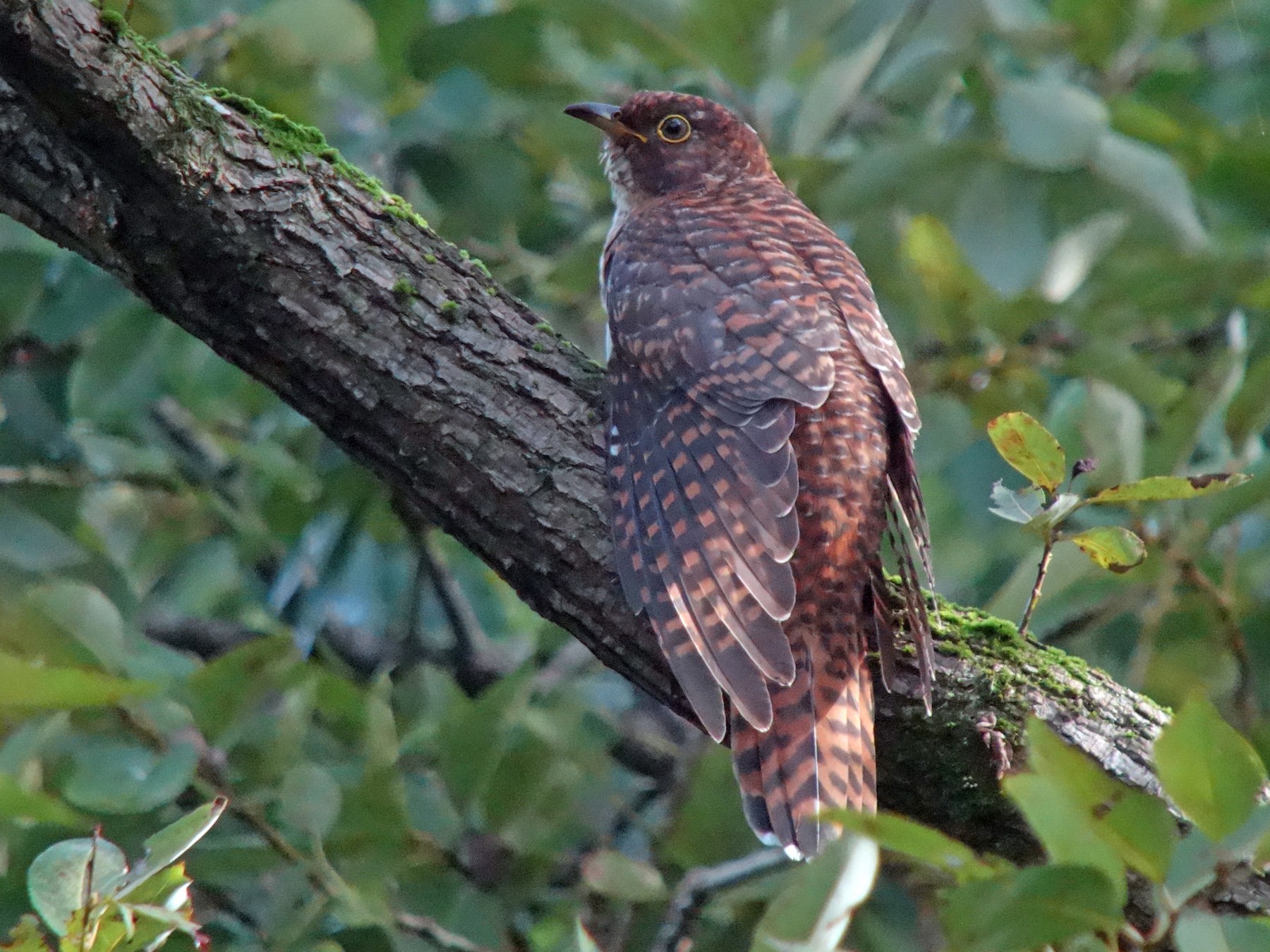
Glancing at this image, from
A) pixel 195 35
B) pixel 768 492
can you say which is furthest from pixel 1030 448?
pixel 195 35

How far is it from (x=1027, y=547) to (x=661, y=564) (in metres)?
2.43

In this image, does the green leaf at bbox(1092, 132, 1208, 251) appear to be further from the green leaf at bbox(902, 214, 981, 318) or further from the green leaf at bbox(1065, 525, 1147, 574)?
the green leaf at bbox(1065, 525, 1147, 574)

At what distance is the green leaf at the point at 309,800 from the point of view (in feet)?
10.3

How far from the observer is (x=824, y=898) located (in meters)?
1.54

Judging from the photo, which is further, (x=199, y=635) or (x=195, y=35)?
(x=199, y=635)

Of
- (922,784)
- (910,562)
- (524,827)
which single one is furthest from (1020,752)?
(524,827)

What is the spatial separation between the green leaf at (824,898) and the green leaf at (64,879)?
877 mm

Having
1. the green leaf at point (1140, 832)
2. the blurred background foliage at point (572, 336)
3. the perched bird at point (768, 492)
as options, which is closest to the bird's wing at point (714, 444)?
the perched bird at point (768, 492)

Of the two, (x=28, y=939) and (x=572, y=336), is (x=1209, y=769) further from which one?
(x=572, y=336)

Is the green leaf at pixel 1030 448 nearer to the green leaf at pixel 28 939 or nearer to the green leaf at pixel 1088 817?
the green leaf at pixel 1088 817

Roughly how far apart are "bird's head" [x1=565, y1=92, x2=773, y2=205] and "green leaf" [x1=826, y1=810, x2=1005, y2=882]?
284cm

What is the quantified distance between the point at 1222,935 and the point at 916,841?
36 centimetres

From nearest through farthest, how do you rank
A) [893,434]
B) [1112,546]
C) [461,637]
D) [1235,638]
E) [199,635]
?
[1112,546], [893,434], [1235,638], [199,635], [461,637]

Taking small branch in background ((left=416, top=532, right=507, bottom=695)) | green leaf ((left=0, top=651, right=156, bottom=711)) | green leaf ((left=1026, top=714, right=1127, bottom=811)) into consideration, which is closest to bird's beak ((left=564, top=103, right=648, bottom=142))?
small branch in background ((left=416, top=532, right=507, bottom=695))
